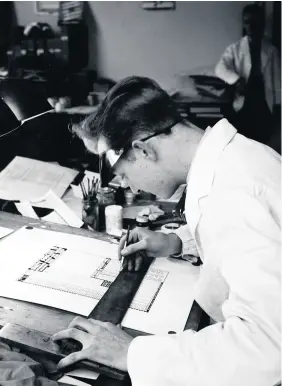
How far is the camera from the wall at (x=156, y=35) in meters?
4.73

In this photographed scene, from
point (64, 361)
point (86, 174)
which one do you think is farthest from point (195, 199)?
point (86, 174)

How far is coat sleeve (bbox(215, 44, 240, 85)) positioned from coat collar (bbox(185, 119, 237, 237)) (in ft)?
11.5

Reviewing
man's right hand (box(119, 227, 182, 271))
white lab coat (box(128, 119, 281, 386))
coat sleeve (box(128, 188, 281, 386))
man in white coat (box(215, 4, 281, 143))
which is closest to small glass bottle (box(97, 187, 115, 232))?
man's right hand (box(119, 227, 182, 271))

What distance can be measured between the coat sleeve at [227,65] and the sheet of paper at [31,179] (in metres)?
2.68

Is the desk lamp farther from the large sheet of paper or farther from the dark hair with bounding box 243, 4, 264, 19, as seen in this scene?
the dark hair with bounding box 243, 4, 264, 19

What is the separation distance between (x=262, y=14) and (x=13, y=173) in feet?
11.4

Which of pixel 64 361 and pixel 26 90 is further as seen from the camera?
pixel 26 90

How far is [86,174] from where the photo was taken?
2393mm

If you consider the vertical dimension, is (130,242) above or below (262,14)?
below

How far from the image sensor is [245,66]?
15.0 feet

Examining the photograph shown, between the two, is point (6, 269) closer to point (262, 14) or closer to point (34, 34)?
point (34, 34)

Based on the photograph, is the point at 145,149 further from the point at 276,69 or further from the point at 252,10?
the point at 276,69

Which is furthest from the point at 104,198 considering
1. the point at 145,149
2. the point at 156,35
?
the point at 156,35

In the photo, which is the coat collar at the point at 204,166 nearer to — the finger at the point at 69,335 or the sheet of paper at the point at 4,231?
the finger at the point at 69,335
